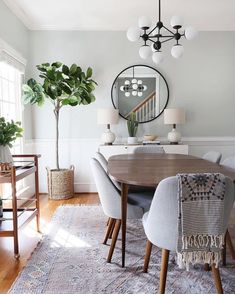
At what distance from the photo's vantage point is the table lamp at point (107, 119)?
3.97 m

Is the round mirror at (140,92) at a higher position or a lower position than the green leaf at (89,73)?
lower

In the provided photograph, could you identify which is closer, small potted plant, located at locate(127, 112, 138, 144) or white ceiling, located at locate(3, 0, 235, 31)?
white ceiling, located at locate(3, 0, 235, 31)

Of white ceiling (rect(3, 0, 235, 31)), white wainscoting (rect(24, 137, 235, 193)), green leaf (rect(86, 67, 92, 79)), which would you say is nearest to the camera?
white ceiling (rect(3, 0, 235, 31))

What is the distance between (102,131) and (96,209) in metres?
1.36

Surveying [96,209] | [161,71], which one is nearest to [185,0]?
[161,71]

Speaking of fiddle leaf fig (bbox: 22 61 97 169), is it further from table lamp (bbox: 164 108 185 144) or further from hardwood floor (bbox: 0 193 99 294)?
hardwood floor (bbox: 0 193 99 294)

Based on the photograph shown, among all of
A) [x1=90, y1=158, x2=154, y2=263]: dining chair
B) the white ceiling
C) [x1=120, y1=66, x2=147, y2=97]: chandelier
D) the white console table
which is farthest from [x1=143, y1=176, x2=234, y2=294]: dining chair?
[x1=120, y1=66, x2=147, y2=97]: chandelier

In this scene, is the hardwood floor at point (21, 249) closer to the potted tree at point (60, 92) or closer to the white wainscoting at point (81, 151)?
the potted tree at point (60, 92)

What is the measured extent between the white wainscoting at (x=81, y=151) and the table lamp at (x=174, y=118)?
0.99ft

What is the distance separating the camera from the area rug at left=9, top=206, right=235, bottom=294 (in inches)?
71.6

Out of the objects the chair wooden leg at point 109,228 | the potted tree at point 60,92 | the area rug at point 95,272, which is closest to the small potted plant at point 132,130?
the potted tree at point 60,92

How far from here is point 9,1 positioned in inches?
128

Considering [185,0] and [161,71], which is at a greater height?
[185,0]

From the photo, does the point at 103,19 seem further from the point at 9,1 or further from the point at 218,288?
the point at 218,288
